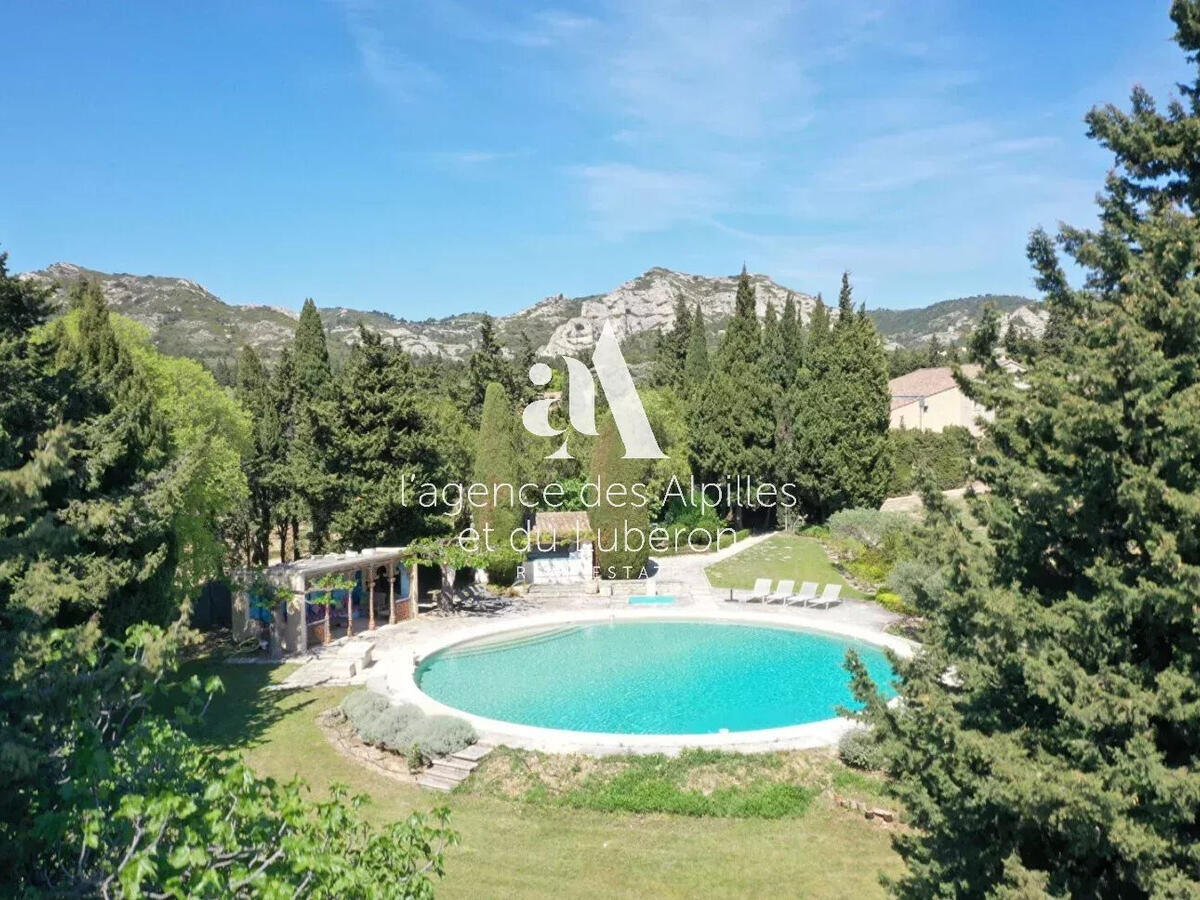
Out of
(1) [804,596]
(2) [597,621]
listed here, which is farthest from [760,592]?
(2) [597,621]

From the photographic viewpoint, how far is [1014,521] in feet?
20.9

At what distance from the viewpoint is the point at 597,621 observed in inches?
989

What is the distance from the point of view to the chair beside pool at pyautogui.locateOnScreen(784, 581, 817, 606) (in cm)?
2609

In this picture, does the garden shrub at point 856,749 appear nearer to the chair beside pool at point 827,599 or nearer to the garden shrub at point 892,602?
the garden shrub at point 892,602

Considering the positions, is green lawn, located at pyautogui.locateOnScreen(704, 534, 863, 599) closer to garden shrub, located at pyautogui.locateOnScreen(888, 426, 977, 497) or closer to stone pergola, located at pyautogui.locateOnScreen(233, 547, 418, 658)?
stone pergola, located at pyautogui.locateOnScreen(233, 547, 418, 658)

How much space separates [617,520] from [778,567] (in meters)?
7.04

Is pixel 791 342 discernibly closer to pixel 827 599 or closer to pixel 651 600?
pixel 827 599

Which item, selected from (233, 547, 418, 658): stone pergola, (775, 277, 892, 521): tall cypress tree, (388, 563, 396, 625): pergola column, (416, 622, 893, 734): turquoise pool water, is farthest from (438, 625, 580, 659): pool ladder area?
(775, 277, 892, 521): tall cypress tree

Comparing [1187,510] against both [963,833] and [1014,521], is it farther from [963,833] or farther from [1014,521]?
[963,833]

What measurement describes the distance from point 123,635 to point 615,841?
9860 mm

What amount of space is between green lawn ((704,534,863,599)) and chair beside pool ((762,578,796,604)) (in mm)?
1595

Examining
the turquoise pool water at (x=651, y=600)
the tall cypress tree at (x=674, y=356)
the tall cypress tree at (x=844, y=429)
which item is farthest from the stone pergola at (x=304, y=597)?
the tall cypress tree at (x=674, y=356)

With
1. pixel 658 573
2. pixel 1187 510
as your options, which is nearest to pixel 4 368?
pixel 1187 510

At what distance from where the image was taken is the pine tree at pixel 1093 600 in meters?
4.96
